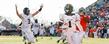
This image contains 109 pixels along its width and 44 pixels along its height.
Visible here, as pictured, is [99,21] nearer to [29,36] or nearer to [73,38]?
[29,36]

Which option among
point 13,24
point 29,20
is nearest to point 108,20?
point 13,24

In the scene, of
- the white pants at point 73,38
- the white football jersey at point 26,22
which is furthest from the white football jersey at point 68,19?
the white football jersey at point 26,22

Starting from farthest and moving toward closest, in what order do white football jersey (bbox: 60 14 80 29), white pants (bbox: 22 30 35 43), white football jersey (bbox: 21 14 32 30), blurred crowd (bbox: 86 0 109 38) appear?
1. blurred crowd (bbox: 86 0 109 38)
2. white pants (bbox: 22 30 35 43)
3. white football jersey (bbox: 21 14 32 30)
4. white football jersey (bbox: 60 14 80 29)

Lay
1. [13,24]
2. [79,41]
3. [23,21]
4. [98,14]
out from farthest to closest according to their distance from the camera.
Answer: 1. [13,24]
2. [98,14]
3. [23,21]
4. [79,41]

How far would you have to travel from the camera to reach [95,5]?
53.1 meters

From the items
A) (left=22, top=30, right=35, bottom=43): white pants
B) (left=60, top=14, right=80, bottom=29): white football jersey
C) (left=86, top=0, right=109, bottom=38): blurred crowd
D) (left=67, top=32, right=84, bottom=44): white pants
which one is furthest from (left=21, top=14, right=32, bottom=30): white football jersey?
(left=86, top=0, right=109, bottom=38): blurred crowd

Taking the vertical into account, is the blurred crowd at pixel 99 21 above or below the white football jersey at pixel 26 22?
below

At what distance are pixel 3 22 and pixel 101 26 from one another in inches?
1060

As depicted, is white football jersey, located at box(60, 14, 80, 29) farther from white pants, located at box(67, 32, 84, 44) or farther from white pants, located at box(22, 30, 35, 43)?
white pants, located at box(22, 30, 35, 43)

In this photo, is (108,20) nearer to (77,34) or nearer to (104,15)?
(104,15)

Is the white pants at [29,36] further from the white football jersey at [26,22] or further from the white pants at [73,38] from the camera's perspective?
the white pants at [73,38]

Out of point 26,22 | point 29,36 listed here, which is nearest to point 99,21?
point 29,36

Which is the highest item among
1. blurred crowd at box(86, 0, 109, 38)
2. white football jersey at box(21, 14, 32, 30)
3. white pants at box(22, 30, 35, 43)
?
white football jersey at box(21, 14, 32, 30)

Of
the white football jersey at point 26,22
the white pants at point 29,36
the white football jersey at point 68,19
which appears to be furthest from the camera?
the white pants at point 29,36
